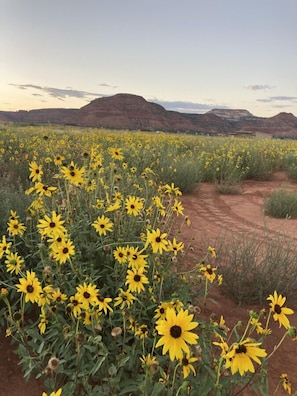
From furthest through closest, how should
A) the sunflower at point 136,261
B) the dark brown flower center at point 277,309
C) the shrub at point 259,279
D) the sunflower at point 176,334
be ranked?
the shrub at point 259,279 < the sunflower at point 136,261 < the dark brown flower center at point 277,309 < the sunflower at point 176,334

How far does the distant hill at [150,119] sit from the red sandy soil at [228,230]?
10675 centimetres

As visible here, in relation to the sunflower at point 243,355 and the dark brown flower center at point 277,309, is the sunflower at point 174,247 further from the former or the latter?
the sunflower at point 243,355

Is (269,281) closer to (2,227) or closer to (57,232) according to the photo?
(57,232)

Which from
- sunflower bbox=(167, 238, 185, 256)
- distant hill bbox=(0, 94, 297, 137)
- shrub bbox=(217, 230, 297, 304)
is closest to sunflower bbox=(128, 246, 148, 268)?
sunflower bbox=(167, 238, 185, 256)

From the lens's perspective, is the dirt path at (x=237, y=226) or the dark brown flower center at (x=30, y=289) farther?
the dirt path at (x=237, y=226)

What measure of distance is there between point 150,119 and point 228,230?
121 metres

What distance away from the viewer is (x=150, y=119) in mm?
123688

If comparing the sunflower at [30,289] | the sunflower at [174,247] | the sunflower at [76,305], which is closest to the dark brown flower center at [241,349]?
the sunflower at [76,305]

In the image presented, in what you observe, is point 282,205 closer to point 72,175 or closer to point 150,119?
point 72,175

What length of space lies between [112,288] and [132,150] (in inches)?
261

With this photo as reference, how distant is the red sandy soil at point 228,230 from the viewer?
8.13 ft

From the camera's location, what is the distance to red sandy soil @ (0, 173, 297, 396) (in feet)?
8.13

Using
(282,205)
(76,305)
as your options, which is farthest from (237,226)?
(76,305)

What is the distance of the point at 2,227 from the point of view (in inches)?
130
